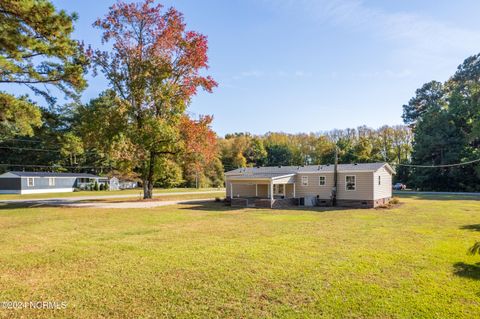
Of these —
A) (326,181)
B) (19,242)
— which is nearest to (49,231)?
(19,242)

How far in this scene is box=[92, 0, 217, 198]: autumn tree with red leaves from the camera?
24422 mm

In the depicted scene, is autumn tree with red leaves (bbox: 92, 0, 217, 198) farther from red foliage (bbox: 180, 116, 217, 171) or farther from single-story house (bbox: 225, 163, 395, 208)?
single-story house (bbox: 225, 163, 395, 208)

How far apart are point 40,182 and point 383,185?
43.2 meters

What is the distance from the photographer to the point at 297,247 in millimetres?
8930

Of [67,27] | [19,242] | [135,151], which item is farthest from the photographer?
[135,151]

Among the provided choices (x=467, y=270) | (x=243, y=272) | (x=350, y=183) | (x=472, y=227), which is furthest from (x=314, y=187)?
(x=243, y=272)

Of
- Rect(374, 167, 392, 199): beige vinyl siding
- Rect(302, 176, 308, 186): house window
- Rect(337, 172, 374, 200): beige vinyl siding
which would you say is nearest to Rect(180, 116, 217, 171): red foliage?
Rect(302, 176, 308, 186): house window

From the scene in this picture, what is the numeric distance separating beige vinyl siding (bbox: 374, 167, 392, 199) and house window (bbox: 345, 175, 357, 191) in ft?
4.68

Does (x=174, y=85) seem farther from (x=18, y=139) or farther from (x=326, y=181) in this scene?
(x=18, y=139)

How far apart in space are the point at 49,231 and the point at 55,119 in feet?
17.3

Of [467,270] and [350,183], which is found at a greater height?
[350,183]

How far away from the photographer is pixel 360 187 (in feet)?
72.9

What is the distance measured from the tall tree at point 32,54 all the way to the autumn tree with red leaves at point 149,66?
30.6ft

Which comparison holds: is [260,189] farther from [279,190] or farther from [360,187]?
[360,187]
